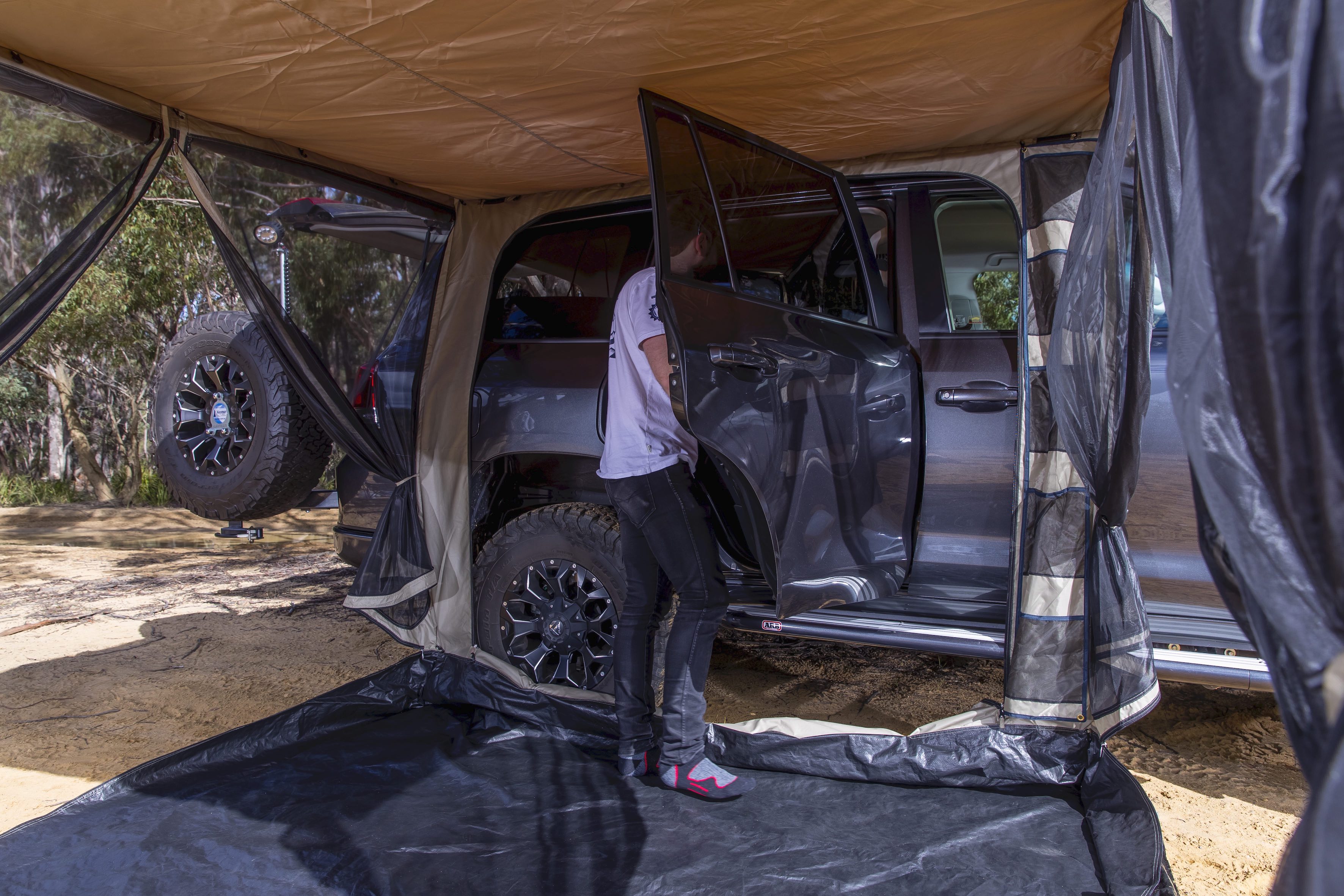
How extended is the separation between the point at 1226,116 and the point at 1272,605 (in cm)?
64

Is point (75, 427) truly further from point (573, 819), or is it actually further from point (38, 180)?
point (573, 819)

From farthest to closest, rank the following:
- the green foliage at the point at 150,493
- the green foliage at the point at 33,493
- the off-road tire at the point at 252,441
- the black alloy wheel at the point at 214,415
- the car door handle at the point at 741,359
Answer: the green foliage at the point at 33,493, the green foliage at the point at 150,493, the black alloy wheel at the point at 214,415, the off-road tire at the point at 252,441, the car door handle at the point at 741,359

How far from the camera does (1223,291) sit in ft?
3.73

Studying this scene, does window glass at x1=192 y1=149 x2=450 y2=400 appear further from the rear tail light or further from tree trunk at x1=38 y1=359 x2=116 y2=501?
tree trunk at x1=38 y1=359 x2=116 y2=501

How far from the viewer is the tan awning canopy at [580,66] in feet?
6.94

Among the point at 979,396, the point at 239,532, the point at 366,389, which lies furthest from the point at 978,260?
the point at 239,532

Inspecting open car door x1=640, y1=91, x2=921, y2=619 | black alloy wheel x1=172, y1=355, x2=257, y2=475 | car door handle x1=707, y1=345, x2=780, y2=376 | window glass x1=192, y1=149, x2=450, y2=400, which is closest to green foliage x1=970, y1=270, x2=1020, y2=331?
open car door x1=640, y1=91, x2=921, y2=619

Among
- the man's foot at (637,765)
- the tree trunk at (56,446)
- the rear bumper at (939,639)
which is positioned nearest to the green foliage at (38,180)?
the man's foot at (637,765)

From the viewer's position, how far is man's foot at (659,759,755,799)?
106 inches

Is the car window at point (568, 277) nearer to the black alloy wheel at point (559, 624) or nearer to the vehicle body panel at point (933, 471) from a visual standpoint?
the vehicle body panel at point (933, 471)

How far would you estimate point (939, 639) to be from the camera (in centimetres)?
284

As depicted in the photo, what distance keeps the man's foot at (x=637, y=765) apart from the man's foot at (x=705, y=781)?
0.10m

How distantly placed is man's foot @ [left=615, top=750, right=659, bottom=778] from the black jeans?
0.07ft

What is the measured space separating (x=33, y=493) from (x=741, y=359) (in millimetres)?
13676
